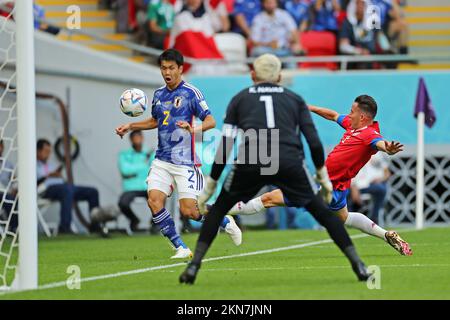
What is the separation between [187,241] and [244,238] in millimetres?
1001

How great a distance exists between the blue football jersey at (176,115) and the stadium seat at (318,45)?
37.5 ft

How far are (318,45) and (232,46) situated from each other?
6.21 feet

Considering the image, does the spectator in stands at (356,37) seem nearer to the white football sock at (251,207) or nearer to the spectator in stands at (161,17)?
the spectator in stands at (161,17)

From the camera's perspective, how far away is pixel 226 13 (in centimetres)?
Answer: 2448

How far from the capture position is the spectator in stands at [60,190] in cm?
2080

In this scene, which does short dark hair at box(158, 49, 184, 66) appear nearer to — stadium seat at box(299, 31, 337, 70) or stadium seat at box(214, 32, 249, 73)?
stadium seat at box(214, 32, 249, 73)

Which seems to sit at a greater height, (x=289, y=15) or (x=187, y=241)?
(x=289, y=15)

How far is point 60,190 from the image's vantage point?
20.9 metres

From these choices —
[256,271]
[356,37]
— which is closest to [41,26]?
[356,37]

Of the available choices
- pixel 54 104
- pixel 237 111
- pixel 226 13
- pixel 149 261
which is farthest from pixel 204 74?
pixel 237 111

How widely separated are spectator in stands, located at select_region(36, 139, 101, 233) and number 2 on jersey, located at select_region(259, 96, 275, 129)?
1152 cm

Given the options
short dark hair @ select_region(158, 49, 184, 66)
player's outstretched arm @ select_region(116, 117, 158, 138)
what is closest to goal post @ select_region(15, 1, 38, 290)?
player's outstretched arm @ select_region(116, 117, 158, 138)

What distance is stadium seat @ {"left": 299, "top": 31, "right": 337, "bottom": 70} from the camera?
2447cm
